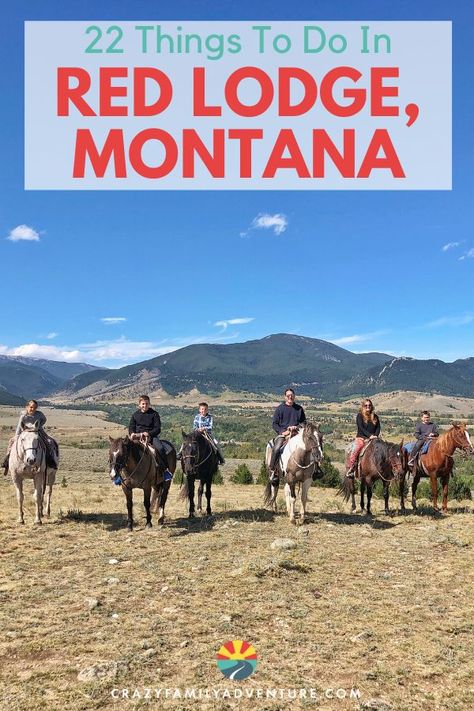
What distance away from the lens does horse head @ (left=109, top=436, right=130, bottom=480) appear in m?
11.1

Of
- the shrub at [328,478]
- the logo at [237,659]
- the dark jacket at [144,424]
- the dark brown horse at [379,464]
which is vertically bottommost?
the shrub at [328,478]

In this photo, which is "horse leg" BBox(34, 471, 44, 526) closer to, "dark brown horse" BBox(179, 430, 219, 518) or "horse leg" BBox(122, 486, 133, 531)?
"horse leg" BBox(122, 486, 133, 531)

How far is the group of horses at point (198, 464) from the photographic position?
1188cm

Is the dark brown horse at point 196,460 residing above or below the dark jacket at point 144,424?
below

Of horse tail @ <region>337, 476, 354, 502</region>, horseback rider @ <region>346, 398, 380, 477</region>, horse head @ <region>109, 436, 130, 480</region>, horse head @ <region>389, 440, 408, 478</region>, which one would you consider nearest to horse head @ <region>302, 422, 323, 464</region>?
horseback rider @ <region>346, 398, 380, 477</region>

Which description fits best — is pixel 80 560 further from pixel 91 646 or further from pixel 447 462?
pixel 447 462

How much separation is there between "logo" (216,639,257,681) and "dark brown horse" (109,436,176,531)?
6.31 m

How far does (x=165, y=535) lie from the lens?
37.4ft

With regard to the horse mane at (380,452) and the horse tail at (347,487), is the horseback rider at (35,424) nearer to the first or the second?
the horse tail at (347,487)

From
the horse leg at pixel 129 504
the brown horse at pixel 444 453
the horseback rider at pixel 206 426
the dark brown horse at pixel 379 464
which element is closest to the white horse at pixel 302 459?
the horseback rider at pixel 206 426

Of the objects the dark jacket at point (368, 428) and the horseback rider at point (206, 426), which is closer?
the horseback rider at point (206, 426)

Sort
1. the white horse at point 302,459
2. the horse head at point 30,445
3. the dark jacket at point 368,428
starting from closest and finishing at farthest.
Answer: the horse head at point 30,445, the white horse at point 302,459, the dark jacket at point 368,428

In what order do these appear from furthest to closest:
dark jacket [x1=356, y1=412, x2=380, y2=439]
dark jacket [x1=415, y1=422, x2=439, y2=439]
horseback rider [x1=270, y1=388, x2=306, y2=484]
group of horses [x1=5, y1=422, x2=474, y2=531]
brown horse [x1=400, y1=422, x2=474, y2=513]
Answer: dark jacket [x1=415, y1=422, x2=439, y2=439] < dark jacket [x1=356, y1=412, x2=380, y2=439] < brown horse [x1=400, y1=422, x2=474, y2=513] < horseback rider [x1=270, y1=388, x2=306, y2=484] < group of horses [x1=5, y1=422, x2=474, y2=531]

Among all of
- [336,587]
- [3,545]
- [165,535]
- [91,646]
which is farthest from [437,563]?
[3,545]
